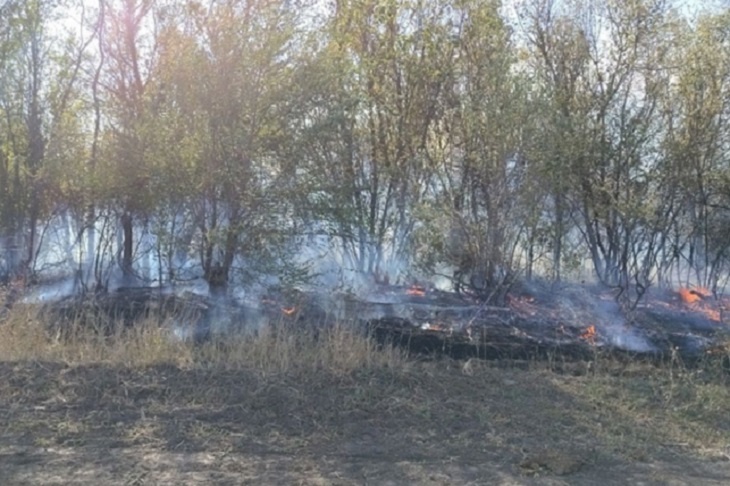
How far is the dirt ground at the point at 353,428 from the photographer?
5.07 m

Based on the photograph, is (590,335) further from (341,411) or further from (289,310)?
(341,411)

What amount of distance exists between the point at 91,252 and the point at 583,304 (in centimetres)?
692

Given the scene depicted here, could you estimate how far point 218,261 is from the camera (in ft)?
30.6

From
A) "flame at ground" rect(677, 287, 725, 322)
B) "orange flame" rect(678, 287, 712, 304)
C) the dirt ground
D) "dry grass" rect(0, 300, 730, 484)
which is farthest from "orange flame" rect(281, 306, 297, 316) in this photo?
"orange flame" rect(678, 287, 712, 304)

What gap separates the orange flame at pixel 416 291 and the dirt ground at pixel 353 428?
398cm

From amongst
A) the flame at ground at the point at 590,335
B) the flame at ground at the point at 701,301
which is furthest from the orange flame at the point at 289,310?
the flame at ground at the point at 701,301

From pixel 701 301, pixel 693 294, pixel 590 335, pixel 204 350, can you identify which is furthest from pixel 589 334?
pixel 693 294

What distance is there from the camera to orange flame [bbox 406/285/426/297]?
1118 centimetres

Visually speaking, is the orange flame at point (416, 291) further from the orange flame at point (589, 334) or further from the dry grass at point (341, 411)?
the dry grass at point (341, 411)

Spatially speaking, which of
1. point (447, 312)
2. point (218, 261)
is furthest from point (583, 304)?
point (218, 261)

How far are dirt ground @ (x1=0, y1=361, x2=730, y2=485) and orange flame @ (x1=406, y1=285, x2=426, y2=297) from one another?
13.0 feet

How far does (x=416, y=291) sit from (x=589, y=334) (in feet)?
9.42

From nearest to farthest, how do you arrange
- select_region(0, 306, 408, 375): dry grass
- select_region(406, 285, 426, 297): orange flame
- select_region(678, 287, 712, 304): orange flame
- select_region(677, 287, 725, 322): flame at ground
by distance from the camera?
select_region(0, 306, 408, 375): dry grass
select_region(406, 285, 426, 297): orange flame
select_region(677, 287, 725, 322): flame at ground
select_region(678, 287, 712, 304): orange flame

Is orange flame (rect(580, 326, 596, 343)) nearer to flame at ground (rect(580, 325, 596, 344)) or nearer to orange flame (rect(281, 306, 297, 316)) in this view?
flame at ground (rect(580, 325, 596, 344))
